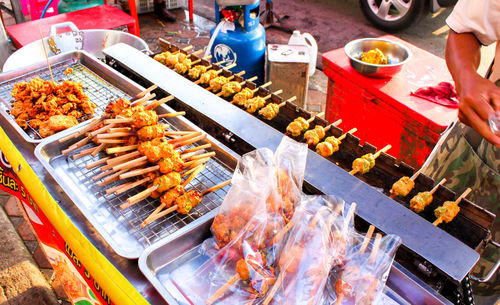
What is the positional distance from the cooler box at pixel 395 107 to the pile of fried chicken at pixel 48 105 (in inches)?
110

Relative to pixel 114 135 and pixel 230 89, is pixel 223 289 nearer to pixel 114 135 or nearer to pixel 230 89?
pixel 114 135

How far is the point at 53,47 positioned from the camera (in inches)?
156

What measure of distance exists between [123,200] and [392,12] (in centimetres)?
838

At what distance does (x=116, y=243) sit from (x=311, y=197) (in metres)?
1.05

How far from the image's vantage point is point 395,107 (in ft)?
12.5

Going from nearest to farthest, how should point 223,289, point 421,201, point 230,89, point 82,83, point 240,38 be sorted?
point 223,289 < point 421,201 < point 230,89 < point 82,83 < point 240,38

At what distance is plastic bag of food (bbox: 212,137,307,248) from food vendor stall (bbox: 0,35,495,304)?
0.16 m

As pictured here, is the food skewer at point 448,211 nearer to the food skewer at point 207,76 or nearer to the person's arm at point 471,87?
the person's arm at point 471,87

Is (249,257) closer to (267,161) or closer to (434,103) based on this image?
(267,161)

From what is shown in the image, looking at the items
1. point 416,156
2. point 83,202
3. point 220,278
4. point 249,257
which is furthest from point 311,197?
point 416,156

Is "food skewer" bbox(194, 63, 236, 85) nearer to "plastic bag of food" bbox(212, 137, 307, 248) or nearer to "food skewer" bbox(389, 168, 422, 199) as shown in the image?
"plastic bag of food" bbox(212, 137, 307, 248)

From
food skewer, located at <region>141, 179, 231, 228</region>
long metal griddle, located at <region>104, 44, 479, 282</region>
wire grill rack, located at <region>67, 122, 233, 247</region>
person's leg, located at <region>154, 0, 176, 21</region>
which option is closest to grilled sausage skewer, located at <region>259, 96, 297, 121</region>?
long metal griddle, located at <region>104, 44, 479, 282</region>

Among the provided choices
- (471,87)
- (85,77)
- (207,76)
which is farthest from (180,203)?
(85,77)

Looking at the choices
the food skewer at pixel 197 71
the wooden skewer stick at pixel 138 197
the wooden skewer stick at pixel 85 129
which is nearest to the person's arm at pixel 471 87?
the wooden skewer stick at pixel 138 197
